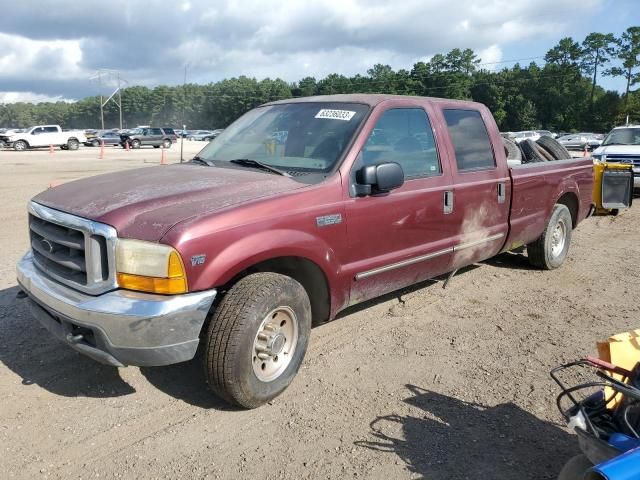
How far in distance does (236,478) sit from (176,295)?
0.96 meters

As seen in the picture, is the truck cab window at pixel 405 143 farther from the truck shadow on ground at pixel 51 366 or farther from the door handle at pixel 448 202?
the truck shadow on ground at pixel 51 366

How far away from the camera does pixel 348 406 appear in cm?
330

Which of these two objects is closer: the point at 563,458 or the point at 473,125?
the point at 563,458

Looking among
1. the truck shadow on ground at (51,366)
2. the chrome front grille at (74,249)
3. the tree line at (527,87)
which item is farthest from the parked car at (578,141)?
the chrome front grille at (74,249)

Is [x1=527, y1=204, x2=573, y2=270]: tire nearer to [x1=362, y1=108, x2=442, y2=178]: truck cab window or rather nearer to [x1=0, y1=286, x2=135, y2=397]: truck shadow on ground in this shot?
[x1=362, y1=108, x2=442, y2=178]: truck cab window

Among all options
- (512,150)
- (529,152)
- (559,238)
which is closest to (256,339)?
(512,150)

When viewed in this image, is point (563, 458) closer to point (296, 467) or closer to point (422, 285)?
point (296, 467)

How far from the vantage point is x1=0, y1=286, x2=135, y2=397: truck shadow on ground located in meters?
3.45

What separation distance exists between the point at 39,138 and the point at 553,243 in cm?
3608

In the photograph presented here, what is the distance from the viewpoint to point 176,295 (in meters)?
2.81

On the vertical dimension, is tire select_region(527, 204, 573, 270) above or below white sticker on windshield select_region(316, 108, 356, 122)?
below

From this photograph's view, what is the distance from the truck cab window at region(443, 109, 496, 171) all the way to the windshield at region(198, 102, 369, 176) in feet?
3.53

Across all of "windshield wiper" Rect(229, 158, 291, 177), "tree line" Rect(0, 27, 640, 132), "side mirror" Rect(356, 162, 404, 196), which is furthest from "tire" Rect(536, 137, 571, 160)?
"tree line" Rect(0, 27, 640, 132)

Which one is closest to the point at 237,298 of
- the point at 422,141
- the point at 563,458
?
the point at 563,458
